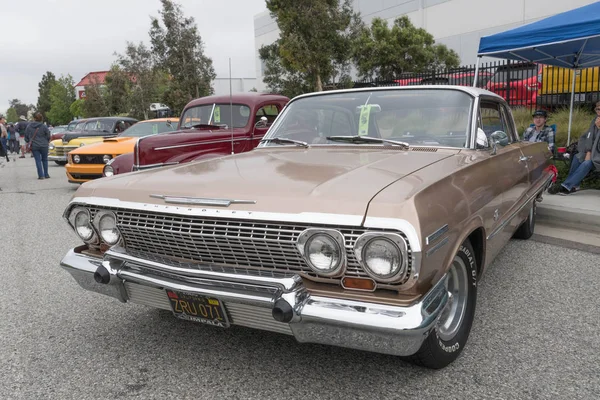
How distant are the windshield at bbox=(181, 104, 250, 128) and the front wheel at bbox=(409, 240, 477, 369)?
5.28m

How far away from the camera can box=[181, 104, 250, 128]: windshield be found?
7555mm

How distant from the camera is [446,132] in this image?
334 centimetres

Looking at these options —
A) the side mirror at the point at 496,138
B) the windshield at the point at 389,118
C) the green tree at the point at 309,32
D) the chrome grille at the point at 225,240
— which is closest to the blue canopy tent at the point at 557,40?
the side mirror at the point at 496,138

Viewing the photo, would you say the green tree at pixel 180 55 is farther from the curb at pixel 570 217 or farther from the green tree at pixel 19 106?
the green tree at pixel 19 106

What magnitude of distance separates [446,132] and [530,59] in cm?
631

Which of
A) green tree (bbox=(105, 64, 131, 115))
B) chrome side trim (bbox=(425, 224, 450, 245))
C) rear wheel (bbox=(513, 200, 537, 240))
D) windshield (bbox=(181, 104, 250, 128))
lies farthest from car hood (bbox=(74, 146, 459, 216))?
green tree (bbox=(105, 64, 131, 115))

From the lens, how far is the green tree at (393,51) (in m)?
19.2

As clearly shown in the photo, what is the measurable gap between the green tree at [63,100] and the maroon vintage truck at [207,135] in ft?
237

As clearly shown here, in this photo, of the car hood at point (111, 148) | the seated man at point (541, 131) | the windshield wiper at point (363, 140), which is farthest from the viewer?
the car hood at point (111, 148)

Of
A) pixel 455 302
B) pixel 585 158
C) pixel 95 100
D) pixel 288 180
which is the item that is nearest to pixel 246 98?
pixel 585 158

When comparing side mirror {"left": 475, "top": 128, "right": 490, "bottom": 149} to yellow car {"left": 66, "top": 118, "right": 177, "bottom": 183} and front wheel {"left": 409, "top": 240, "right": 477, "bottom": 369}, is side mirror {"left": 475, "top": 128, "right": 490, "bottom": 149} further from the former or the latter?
yellow car {"left": 66, "top": 118, "right": 177, "bottom": 183}

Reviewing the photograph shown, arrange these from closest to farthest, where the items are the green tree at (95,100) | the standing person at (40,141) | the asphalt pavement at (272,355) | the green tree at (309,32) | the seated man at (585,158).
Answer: the asphalt pavement at (272,355) < the seated man at (585,158) < the standing person at (40,141) < the green tree at (309,32) < the green tree at (95,100)

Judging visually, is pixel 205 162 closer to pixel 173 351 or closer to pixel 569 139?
pixel 173 351

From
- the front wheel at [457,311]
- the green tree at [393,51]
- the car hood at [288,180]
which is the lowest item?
the front wheel at [457,311]
